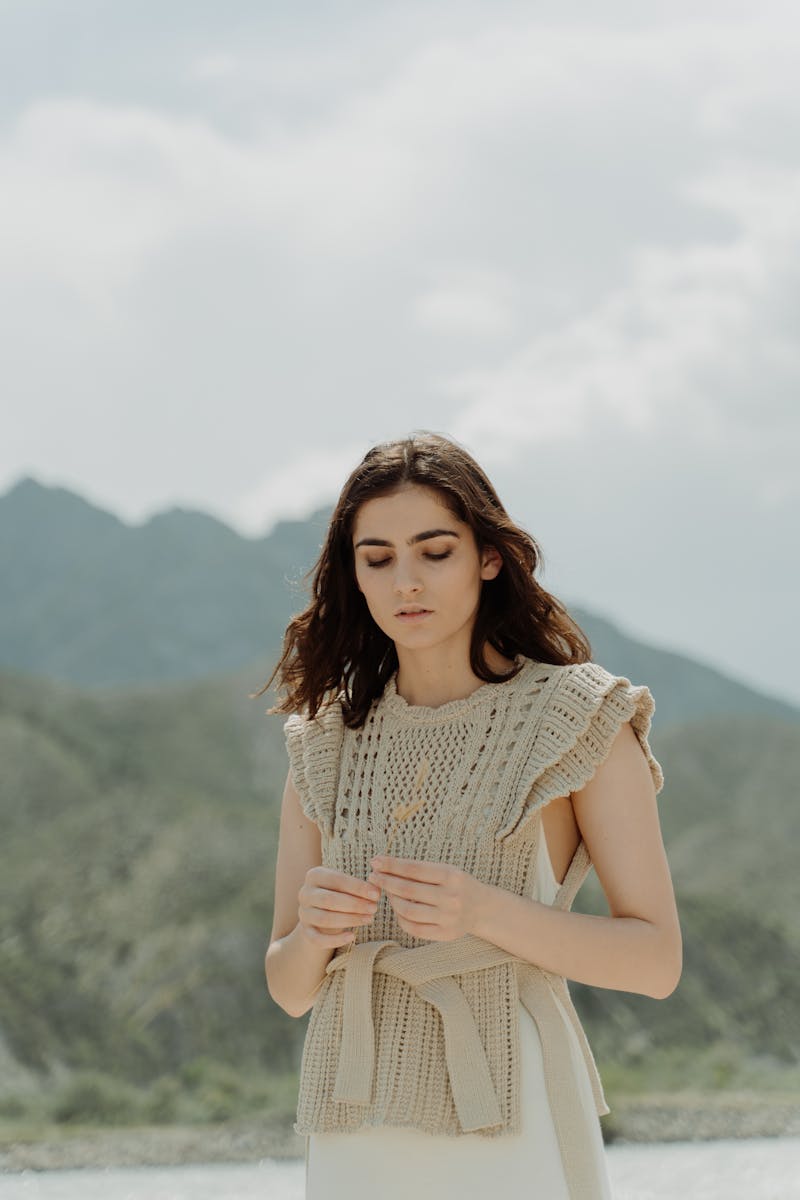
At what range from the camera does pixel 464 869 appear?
156 cm

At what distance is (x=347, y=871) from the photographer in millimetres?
1612

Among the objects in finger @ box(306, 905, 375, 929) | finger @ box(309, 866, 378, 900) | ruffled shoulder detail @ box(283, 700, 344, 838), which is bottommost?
finger @ box(306, 905, 375, 929)

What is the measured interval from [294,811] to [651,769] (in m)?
0.44

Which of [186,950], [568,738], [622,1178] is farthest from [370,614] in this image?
[186,950]

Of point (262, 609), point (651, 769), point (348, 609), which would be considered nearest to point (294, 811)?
point (348, 609)

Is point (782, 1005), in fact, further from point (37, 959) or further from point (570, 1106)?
point (570, 1106)

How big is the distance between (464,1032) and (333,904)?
0.20 metres

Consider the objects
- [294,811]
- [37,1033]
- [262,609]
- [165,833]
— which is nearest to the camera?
[294,811]

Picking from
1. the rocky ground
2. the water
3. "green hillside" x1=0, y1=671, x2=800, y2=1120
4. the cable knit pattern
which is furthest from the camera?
"green hillside" x1=0, y1=671, x2=800, y2=1120

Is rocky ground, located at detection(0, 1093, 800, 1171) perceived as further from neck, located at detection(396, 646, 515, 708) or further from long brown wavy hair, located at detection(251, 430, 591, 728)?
neck, located at detection(396, 646, 515, 708)

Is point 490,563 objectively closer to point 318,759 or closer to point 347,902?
point 318,759

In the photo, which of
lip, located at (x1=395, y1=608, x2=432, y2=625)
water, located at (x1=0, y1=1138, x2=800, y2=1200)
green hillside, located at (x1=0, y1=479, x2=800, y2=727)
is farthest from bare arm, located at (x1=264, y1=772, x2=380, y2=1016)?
green hillside, located at (x1=0, y1=479, x2=800, y2=727)

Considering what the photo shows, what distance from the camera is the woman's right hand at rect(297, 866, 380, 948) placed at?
Result: 143cm

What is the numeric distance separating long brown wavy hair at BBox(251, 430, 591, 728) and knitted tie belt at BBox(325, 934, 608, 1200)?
12.9 inches
